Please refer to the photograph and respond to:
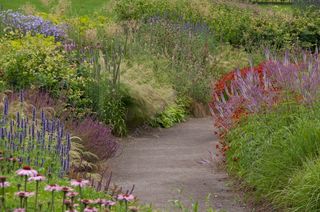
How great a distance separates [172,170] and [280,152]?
204cm

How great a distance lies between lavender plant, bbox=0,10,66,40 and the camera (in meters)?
14.9

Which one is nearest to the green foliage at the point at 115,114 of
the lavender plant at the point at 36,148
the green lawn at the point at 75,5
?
the lavender plant at the point at 36,148

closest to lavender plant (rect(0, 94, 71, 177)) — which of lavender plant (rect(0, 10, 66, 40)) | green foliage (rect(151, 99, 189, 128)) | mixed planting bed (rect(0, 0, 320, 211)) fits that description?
mixed planting bed (rect(0, 0, 320, 211))

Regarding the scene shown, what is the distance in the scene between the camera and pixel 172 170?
372 inches

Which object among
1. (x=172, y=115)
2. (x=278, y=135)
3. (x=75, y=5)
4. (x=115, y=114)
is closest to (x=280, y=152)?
(x=278, y=135)

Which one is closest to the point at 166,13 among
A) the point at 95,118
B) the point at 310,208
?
the point at 95,118

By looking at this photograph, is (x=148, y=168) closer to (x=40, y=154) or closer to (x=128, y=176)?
(x=128, y=176)

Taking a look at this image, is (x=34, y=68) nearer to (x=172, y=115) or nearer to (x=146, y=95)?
(x=146, y=95)

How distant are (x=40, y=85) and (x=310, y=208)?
576 centimetres

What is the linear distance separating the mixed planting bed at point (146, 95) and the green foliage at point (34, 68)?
0.07ft

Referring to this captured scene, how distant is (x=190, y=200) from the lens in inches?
309

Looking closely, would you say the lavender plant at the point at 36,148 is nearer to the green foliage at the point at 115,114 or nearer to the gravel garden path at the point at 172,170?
the gravel garden path at the point at 172,170

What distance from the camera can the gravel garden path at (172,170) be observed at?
8.03 metres

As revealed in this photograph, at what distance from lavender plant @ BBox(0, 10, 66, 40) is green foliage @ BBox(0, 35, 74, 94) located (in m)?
2.56
